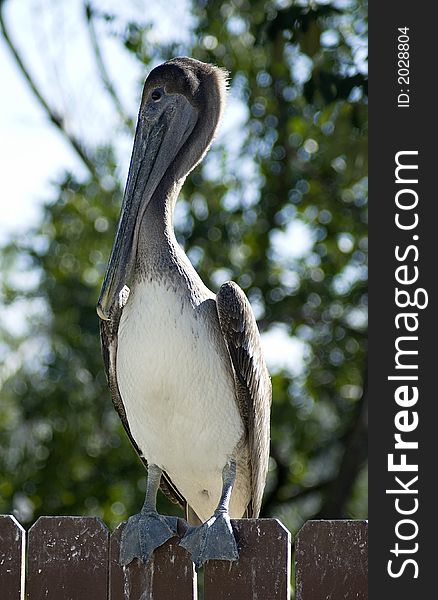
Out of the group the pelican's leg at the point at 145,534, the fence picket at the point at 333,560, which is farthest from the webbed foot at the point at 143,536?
the fence picket at the point at 333,560

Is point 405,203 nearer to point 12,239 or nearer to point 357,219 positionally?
point 357,219

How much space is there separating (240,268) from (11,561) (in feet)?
18.5

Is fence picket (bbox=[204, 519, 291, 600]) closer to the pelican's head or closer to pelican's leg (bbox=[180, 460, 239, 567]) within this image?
pelican's leg (bbox=[180, 460, 239, 567])

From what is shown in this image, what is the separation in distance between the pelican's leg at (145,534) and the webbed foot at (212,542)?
0.07 metres

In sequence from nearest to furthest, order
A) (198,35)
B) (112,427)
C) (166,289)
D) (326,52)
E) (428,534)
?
(428,534)
(166,289)
(326,52)
(198,35)
(112,427)

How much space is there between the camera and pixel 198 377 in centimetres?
416

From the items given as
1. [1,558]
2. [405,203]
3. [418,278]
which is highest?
[405,203]

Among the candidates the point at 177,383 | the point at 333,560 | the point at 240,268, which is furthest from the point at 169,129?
the point at 240,268

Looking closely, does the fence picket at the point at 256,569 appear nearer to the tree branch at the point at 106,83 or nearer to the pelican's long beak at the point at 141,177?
the pelican's long beak at the point at 141,177

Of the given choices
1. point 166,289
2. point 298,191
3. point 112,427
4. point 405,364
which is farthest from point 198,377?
point 112,427

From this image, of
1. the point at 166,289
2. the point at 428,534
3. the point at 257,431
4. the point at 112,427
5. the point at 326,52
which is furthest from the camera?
the point at 112,427

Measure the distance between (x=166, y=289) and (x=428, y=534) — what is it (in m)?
1.28

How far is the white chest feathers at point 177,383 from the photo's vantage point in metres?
4.11

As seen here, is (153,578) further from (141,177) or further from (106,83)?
(106,83)
